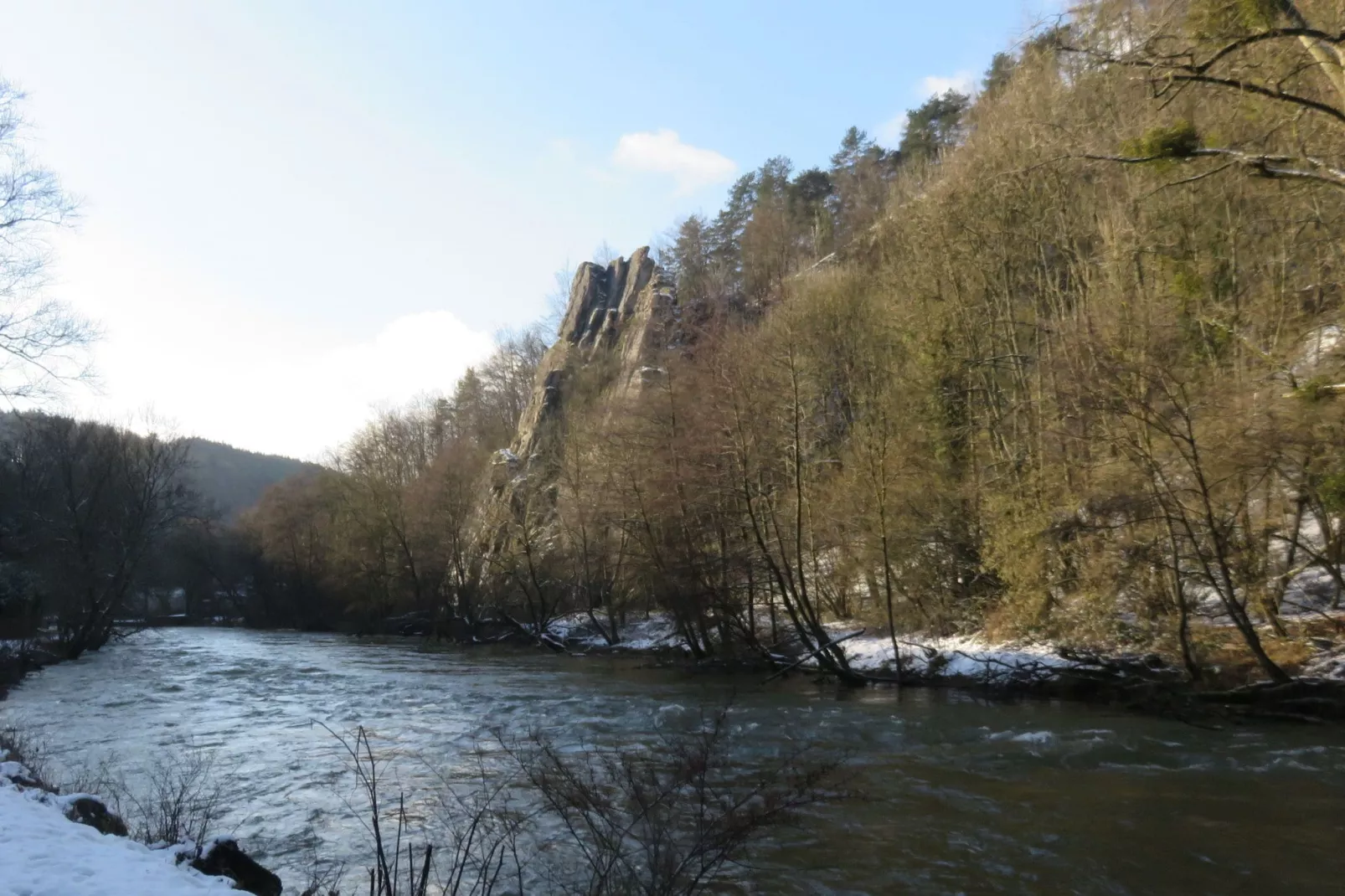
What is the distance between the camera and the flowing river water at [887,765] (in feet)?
26.6

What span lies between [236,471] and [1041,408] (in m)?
150

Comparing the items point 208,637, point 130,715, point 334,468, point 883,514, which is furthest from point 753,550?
point 334,468

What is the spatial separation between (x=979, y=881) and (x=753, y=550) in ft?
56.0

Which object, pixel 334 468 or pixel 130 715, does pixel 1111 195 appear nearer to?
pixel 130 715

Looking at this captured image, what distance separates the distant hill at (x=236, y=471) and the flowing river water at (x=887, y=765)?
379 feet

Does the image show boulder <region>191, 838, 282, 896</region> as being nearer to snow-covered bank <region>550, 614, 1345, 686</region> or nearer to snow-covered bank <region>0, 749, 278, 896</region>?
snow-covered bank <region>0, 749, 278, 896</region>

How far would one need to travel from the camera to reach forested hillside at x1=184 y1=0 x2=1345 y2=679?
10.6 metres

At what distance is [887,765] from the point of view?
12.3m

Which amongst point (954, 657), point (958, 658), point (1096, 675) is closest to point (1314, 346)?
point (1096, 675)

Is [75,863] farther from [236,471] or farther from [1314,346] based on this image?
[236,471]

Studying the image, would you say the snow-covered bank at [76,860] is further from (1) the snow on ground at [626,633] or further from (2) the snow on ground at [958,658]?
(1) the snow on ground at [626,633]

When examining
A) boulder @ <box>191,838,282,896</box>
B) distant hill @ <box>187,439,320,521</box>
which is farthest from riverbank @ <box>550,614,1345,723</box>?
distant hill @ <box>187,439,320,521</box>

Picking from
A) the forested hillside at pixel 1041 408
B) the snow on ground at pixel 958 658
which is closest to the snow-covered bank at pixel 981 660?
the snow on ground at pixel 958 658

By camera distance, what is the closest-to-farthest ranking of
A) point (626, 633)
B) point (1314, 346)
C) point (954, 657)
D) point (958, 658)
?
point (1314, 346) → point (958, 658) → point (954, 657) → point (626, 633)
